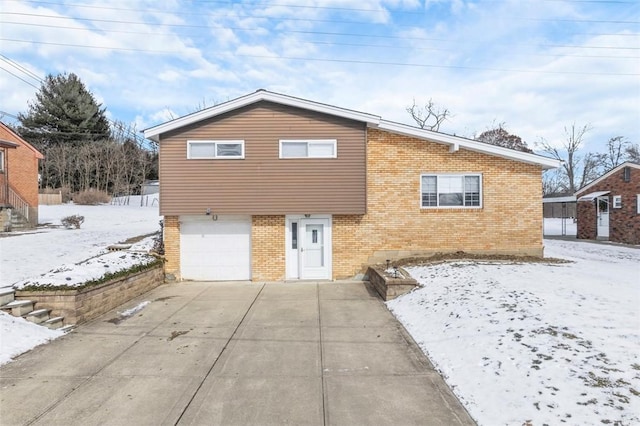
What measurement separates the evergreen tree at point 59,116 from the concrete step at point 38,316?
132ft

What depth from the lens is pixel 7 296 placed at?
259 inches

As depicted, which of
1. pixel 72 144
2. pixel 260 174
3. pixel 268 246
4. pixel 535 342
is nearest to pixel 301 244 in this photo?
pixel 268 246

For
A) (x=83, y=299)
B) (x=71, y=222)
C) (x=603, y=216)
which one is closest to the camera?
(x=83, y=299)

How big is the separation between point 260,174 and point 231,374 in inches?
289

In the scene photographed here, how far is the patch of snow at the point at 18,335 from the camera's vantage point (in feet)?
17.9

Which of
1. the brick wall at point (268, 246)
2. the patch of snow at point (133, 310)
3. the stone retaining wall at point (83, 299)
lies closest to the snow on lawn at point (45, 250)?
A: the stone retaining wall at point (83, 299)

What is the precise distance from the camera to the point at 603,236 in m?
21.5

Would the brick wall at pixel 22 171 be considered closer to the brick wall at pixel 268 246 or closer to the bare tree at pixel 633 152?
the brick wall at pixel 268 246

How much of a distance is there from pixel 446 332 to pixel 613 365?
2.18 m

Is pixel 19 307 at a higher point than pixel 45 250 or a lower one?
lower

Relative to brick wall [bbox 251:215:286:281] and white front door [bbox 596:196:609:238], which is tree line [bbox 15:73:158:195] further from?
white front door [bbox 596:196:609:238]

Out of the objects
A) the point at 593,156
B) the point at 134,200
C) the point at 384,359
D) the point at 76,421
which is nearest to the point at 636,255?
the point at 384,359

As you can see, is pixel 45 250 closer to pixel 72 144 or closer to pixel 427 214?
pixel 427 214

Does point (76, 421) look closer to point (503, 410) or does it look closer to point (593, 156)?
point (503, 410)
